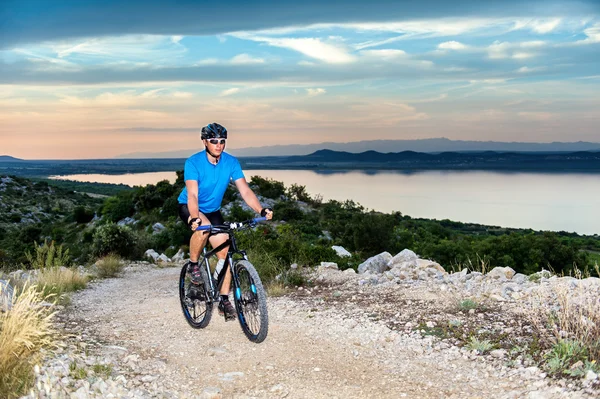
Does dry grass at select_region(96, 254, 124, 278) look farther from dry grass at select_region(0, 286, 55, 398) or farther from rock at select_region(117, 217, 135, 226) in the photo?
rock at select_region(117, 217, 135, 226)

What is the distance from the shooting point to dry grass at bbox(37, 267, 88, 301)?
401 inches

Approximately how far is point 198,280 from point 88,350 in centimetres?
164

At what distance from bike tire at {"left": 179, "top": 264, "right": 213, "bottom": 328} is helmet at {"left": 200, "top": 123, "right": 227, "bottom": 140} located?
5.93 ft

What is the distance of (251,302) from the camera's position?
6.71 meters

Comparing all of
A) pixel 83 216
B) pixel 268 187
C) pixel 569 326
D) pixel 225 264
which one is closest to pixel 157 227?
pixel 268 187

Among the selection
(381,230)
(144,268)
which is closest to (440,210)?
(381,230)

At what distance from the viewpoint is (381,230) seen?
24.0 m

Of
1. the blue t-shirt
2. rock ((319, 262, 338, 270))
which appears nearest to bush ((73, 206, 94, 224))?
rock ((319, 262, 338, 270))

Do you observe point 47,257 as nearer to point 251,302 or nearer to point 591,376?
point 251,302

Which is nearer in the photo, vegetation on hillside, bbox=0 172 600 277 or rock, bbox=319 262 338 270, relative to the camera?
rock, bbox=319 262 338 270

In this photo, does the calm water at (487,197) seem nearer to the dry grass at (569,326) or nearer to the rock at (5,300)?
the rock at (5,300)

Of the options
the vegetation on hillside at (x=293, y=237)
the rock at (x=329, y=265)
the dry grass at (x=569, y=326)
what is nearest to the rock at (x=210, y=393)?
the dry grass at (x=569, y=326)

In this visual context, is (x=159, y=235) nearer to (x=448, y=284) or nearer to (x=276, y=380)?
(x=448, y=284)

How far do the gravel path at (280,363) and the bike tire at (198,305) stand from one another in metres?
0.15
